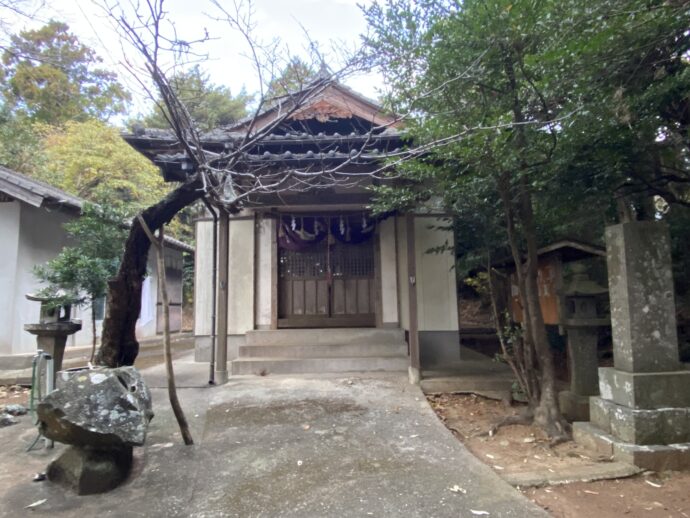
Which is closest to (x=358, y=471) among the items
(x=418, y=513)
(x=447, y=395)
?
(x=418, y=513)

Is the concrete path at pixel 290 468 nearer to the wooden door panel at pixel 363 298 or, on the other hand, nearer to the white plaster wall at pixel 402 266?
the white plaster wall at pixel 402 266

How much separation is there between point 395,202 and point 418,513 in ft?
12.0

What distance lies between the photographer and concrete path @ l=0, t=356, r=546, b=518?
2996 millimetres

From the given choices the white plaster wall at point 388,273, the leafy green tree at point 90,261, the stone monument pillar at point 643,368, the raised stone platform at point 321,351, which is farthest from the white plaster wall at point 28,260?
the stone monument pillar at point 643,368

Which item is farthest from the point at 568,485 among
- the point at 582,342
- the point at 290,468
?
the point at 582,342

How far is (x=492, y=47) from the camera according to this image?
4195mm

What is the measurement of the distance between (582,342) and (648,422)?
164cm

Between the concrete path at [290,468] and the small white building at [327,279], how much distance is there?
1.96 meters

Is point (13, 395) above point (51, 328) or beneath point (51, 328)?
beneath

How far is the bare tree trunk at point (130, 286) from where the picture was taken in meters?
4.60

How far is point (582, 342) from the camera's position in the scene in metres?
5.36

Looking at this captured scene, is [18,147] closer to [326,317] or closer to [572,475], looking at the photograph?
[326,317]

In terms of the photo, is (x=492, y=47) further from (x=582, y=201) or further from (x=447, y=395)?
(x=447, y=395)

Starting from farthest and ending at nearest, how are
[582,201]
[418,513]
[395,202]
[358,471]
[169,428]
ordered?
[395,202] < [582,201] < [169,428] < [358,471] < [418,513]
